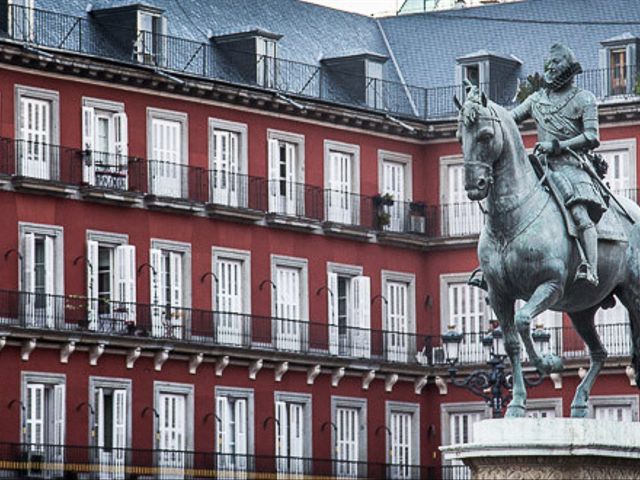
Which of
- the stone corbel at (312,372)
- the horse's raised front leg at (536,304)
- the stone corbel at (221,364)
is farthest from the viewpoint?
the stone corbel at (312,372)

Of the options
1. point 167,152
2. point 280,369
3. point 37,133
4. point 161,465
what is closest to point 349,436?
point 280,369

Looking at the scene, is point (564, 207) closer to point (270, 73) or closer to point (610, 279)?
point (610, 279)

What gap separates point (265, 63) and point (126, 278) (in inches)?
368

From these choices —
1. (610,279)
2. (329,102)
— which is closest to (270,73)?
(329,102)

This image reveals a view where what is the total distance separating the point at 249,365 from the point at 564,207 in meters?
52.1

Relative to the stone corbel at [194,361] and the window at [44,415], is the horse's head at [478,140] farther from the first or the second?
the stone corbel at [194,361]

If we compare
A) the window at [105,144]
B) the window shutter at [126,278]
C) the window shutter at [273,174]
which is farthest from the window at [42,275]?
the window shutter at [273,174]

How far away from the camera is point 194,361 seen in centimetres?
7831

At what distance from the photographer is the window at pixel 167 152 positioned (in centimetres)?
7788

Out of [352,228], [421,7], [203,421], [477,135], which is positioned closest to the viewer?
[477,135]

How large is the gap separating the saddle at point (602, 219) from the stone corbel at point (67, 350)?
45564mm

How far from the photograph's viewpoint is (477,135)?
2803 cm

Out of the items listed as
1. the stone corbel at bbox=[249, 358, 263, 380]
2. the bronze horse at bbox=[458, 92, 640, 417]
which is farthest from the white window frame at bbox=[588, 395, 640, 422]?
the bronze horse at bbox=[458, 92, 640, 417]

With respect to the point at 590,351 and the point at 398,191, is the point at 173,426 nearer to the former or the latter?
the point at 398,191
